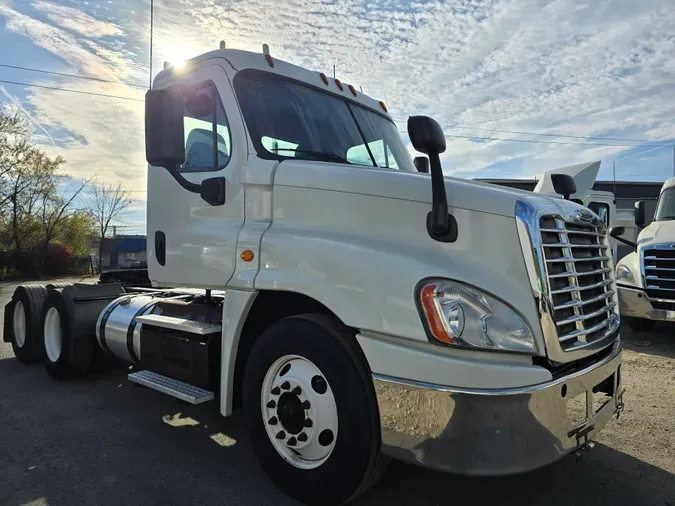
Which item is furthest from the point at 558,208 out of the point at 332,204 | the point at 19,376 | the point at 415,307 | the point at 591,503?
the point at 19,376

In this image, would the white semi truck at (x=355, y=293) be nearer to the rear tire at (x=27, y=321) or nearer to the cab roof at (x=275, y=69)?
the cab roof at (x=275, y=69)

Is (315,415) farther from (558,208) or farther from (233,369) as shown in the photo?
(558,208)

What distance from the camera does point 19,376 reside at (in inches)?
236

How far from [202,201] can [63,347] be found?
3.02m

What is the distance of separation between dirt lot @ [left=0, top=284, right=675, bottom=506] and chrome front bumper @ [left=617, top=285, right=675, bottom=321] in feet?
9.31

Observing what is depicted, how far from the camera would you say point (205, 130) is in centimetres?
374

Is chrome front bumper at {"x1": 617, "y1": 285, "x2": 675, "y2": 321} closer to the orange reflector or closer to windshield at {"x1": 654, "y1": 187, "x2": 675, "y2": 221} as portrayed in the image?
windshield at {"x1": 654, "y1": 187, "x2": 675, "y2": 221}

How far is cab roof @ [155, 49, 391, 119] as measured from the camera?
3666 millimetres

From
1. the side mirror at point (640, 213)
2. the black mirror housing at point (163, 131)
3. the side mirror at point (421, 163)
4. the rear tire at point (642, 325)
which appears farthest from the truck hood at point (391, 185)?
the side mirror at point (640, 213)

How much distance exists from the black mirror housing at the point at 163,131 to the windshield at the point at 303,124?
46 centimetres

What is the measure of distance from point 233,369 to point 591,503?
7.53 ft

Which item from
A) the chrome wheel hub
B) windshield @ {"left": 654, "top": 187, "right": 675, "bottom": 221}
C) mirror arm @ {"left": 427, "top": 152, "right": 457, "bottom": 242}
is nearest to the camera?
mirror arm @ {"left": 427, "top": 152, "right": 457, "bottom": 242}

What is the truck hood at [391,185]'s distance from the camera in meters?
2.60

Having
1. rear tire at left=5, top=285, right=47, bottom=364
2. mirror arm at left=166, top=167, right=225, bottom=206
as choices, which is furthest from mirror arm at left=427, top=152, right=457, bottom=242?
rear tire at left=5, top=285, right=47, bottom=364
